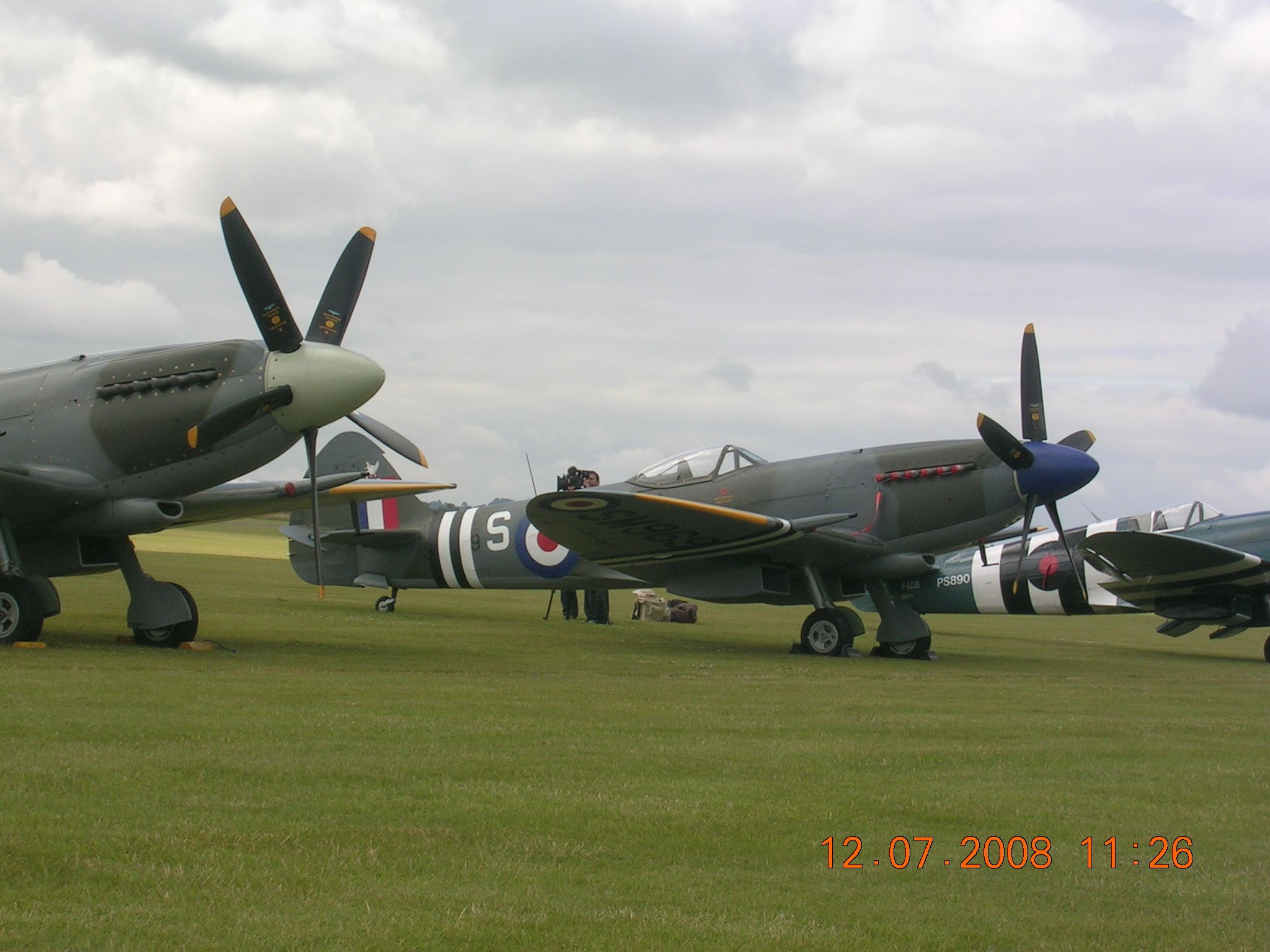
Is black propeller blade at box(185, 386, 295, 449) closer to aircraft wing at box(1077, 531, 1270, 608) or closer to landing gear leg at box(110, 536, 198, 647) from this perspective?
landing gear leg at box(110, 536, 198, 647)

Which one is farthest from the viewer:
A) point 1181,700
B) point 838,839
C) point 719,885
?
point 1181,700

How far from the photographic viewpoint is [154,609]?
1312 centimetres

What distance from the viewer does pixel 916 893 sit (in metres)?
4.45

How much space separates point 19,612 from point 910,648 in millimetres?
10444

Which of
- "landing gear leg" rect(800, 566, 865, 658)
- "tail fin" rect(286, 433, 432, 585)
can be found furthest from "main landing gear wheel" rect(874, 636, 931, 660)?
"tail fin" rect(286, 433, 432, 585)

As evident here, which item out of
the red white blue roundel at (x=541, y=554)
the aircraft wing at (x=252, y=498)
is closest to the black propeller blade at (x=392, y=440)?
the aircraft wing at (x=252, y=498)

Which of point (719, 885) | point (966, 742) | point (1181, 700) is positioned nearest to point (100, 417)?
point (966, 742)

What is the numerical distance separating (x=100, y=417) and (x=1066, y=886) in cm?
1052

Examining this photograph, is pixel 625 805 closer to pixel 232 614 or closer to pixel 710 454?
pixel 710 454

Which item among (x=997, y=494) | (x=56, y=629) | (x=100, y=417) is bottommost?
(x=56, y=629)

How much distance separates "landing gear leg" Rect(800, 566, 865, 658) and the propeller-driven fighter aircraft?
1.85m

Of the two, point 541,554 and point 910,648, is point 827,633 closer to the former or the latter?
point 910,648

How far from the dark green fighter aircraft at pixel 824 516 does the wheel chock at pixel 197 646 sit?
165 inches

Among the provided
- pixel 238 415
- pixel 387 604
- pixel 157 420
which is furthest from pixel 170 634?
pixel 387 604
